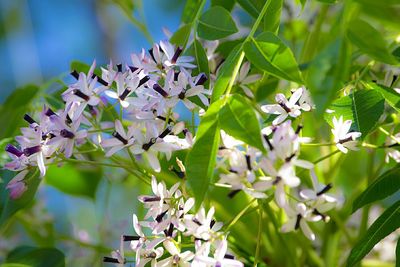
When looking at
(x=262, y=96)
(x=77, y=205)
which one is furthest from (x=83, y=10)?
(x=262, y=96)

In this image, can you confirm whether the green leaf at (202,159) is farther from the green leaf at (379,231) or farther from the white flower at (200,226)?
the green leaf at (379,231)

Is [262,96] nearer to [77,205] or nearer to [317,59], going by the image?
[317,59]

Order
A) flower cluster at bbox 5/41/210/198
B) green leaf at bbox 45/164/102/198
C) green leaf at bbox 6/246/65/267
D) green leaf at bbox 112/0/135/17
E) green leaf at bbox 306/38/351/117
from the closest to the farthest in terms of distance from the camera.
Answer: green leaf at bbox 306/38/351/117 → flower cluster at bbox 5/41/210/198 → green leaf at bbox 6/246/65/267 → green leaf at bbox 112/0/135/17 → green leaf at bbox 45/164/102/198

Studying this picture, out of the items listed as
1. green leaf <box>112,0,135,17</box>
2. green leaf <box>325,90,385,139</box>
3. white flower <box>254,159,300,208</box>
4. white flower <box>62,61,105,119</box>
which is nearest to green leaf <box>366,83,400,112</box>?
green leaf <box>325,90,385,139</box>

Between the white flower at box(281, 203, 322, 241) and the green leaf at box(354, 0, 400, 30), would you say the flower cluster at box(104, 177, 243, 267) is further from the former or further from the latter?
the green leaf at box(354, 0, 400, 30)

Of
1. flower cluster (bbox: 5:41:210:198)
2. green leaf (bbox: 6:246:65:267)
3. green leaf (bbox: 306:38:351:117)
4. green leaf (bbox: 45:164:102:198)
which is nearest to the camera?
green leaf (bbox: 306:38:351:117)

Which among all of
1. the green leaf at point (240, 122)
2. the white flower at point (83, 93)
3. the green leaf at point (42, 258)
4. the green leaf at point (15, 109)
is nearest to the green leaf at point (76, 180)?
the green leaf at point (15, 109)

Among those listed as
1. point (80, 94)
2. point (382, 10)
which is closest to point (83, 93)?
point (80, 94)
